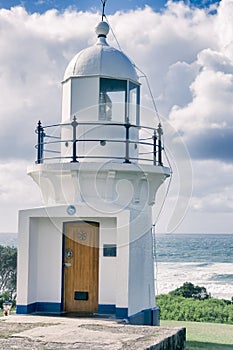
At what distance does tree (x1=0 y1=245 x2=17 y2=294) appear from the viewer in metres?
34.0

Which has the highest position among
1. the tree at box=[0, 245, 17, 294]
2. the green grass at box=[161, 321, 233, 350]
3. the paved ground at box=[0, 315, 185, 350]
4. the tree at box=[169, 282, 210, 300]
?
the tree at box=[0, 245, 17, 294]

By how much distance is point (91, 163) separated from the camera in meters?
11.5

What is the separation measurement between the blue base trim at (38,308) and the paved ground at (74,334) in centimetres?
54

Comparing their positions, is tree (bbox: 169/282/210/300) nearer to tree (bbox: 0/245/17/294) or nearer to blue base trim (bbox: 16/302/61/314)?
tree (bbox: 0/245/17/294)

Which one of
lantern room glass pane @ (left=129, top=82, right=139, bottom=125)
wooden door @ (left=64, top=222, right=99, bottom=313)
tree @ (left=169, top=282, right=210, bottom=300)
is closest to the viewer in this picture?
wooden door @ (left=64, top=222, right=99, bottom=313)

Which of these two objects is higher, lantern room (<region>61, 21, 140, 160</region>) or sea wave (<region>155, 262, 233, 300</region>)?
lantern room (<region>61, 21, 140, 160</region>)

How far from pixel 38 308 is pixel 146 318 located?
187cm

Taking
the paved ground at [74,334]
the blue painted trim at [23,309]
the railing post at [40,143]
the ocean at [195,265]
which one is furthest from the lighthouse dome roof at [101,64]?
the ocean at [195,265]

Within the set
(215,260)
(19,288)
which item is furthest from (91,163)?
(215,260)

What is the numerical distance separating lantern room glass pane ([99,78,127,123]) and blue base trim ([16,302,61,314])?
3287mm

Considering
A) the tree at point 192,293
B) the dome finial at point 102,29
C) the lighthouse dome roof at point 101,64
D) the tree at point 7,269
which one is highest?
the dome finial at point 102,29

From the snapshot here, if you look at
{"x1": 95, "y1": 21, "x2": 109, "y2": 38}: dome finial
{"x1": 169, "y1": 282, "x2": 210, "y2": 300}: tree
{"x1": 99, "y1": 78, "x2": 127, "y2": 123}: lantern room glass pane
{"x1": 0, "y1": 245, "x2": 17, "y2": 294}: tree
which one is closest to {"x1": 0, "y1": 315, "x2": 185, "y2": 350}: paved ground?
{"x1": 99, "y1": 78, "x2": 127, "y2": 123}: lantern room glass pane

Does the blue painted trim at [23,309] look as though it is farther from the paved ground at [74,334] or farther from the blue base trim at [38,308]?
the paved ground at [74,334]

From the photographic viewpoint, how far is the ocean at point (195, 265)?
46.4m
